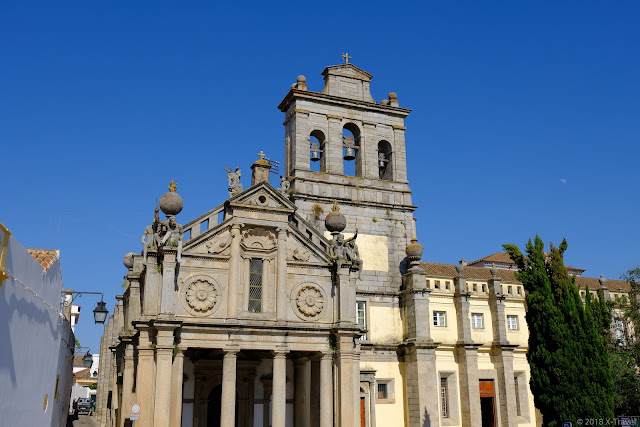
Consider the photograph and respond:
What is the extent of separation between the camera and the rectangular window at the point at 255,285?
25.6 metres

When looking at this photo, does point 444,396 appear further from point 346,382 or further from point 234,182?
point 234,182

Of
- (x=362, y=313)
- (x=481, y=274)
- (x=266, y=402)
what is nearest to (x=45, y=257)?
(x=266, y=402)

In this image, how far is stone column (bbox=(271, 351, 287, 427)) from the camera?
2383cm

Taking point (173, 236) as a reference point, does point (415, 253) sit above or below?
above

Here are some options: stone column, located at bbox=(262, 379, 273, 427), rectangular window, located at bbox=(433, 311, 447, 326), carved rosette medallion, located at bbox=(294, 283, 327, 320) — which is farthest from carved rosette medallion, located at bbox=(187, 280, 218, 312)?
rectangular window, located at bbox=(433, 311, 447, 326)

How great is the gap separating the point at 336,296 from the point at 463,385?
1034cm

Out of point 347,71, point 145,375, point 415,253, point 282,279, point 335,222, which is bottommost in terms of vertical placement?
point 145,375

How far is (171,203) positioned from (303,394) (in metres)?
10.7

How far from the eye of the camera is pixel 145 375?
23438mm

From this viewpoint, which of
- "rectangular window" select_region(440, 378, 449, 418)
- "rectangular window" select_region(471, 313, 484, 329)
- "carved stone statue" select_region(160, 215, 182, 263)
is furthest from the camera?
"rectangular window" select_region(471, 313, 484, 329)

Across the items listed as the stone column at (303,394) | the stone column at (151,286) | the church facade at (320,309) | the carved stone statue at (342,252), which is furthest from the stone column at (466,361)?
the stone column at (151,286)

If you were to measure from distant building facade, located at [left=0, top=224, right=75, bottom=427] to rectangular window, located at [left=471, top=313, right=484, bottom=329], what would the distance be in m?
21.8

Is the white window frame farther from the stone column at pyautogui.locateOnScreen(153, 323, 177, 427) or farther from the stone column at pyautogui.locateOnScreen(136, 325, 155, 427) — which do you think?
the stone column at pyautogui.locateOnScreen(136, 325, 155, 427)

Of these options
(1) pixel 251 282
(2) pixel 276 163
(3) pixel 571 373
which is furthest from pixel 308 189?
(3) pixel 571 373
